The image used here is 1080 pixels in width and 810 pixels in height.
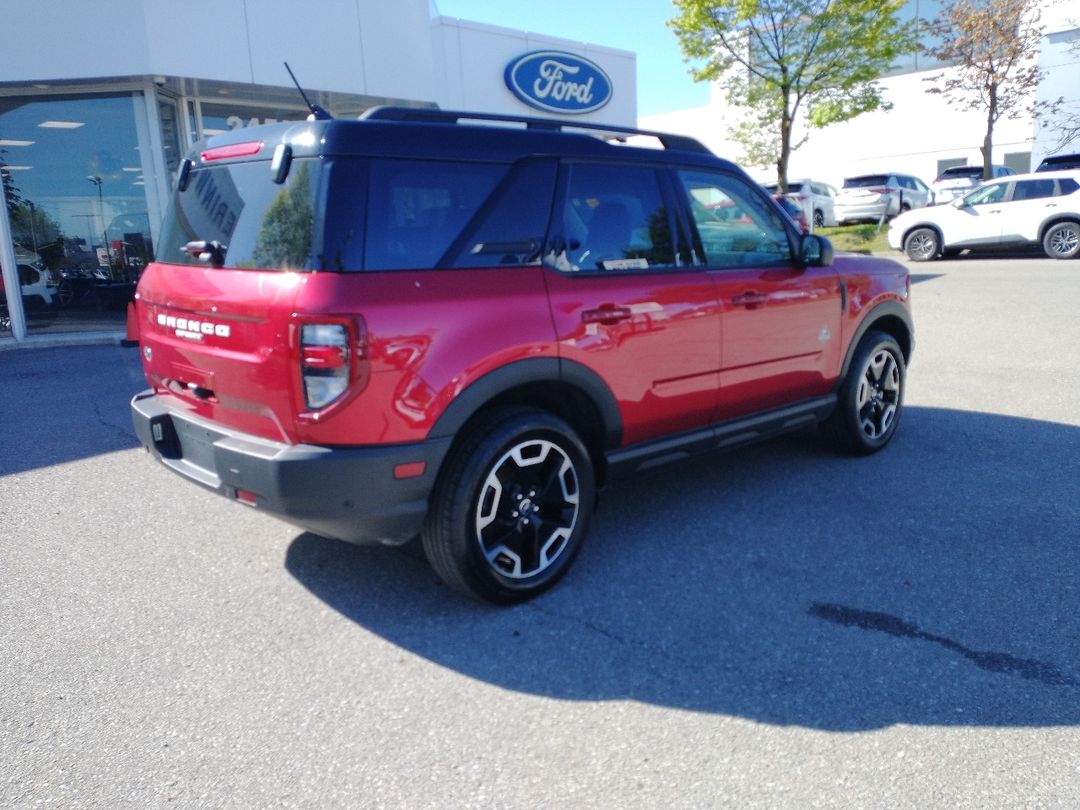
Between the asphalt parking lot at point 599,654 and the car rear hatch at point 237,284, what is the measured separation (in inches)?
35.6

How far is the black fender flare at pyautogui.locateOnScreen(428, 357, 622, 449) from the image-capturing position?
10.7 feet

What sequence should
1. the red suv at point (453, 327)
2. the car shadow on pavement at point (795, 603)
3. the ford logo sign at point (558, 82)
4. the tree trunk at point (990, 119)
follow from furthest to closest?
the tree trunk at point (990, 119)
the ford logo sign at point (558, 82)
the red suv at point (453, 327)
the car shadow on pavement at point (795, 603)

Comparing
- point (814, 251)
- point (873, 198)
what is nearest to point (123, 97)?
point (814, 251)

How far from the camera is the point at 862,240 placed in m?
21.7

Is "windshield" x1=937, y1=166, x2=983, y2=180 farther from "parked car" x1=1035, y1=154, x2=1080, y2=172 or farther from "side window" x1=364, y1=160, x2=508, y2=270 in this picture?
"side window" x1=364, y1=160, x2=508, y2=270

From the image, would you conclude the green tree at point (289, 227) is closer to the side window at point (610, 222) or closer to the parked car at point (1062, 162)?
the side window at point (610, 222)

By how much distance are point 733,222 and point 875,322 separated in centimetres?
150

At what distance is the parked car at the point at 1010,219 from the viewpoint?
654 inches

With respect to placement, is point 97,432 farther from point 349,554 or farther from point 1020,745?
point 1020,745

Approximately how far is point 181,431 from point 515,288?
60.1 inches

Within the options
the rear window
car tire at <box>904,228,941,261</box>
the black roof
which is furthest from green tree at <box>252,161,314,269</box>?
car tire at <box>904,228,941,261</box>

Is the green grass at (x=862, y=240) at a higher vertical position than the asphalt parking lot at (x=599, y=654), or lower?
Result: higher

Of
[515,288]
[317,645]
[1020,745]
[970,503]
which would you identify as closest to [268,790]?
[317,645]

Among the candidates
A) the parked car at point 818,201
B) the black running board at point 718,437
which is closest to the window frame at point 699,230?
the black running board at point 718,437
